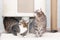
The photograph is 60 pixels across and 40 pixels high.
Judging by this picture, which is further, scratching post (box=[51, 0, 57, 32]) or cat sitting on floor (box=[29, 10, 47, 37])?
scratching post (box=[51, 0, 57, 32])

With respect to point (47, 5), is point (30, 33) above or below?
below

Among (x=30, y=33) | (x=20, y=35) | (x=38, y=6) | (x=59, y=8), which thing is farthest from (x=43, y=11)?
(x=20, y=35)

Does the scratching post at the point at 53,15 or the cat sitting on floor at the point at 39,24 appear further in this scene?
the scratching post at the point at 53,15

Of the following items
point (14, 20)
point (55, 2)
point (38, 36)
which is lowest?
point (38, 36)

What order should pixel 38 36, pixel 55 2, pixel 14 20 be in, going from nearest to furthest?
pixel 38 36 < pixel 55 2 < pixel 14 20

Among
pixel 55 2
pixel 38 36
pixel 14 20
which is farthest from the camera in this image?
pixel 14 20

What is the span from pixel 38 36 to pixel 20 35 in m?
Result: 0.21

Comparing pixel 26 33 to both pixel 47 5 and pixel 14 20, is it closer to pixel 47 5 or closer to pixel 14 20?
pixel 14 20

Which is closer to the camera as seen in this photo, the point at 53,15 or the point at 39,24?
the point at 39,24

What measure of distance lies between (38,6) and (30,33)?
1.16ft

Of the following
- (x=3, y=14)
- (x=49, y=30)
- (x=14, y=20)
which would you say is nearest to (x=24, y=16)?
(x=14, y=20)

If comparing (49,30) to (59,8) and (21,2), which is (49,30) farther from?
(21,2)

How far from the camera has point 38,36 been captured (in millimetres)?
1382

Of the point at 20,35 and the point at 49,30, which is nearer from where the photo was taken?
the point at 20,35
